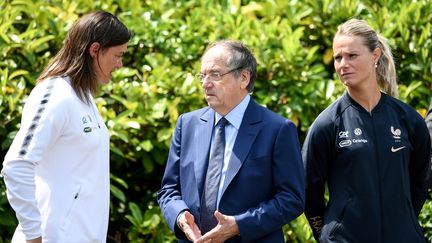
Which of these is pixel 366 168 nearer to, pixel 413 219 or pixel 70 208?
pixel 413 219

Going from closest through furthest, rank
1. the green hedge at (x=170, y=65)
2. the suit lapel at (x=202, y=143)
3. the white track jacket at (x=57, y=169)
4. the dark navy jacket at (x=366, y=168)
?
the white track jacket at (x=57, y=169) → the suit lapel at (x=202, y=143) → the dark navy jacket at (x=366, y=168) → the green hedge at (x=170, y=65)

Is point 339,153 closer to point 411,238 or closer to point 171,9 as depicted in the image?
point 411,238

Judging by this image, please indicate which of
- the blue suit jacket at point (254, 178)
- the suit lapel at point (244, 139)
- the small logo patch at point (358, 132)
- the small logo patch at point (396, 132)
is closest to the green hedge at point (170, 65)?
the small logo patch at point (396, 132)

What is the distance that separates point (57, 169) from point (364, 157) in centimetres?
174

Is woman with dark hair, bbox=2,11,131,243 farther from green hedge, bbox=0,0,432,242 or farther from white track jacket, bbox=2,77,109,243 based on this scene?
green hedge, bbox=0,0,432,242

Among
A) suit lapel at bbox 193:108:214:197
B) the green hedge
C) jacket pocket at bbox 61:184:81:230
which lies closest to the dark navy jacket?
suit lapel at bbox 193:108:214:197

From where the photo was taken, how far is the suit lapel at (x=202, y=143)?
16.9ft

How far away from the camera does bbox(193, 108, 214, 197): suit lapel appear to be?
514cm

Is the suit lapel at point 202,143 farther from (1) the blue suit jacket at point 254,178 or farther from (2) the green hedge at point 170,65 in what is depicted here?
(2) the green hedge at point 170,65

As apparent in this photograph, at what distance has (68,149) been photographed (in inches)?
179

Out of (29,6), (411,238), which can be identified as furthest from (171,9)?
(411,238)

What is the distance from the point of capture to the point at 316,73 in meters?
7.36

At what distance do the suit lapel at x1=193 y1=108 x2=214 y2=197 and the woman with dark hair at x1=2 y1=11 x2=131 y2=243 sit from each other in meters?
0.58

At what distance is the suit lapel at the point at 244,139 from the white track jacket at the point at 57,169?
719 mm
